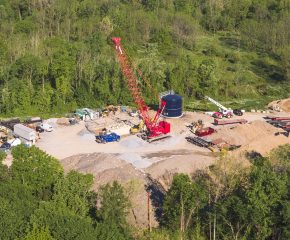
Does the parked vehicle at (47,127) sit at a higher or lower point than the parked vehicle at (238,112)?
higher

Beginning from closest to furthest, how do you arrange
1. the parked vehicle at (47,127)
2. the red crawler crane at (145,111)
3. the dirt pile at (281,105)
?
1. the red crawler crane at (145,111)
2. the parked vehicle at (47,127)
3. the dirt pile at (281,105)

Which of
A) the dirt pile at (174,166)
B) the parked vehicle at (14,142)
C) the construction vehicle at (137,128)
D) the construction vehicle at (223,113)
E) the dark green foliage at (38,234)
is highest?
the dark green foliage at (38,234)

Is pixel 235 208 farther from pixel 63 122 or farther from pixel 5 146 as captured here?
pixel 63 122

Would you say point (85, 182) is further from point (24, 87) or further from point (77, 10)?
point (77, 10)

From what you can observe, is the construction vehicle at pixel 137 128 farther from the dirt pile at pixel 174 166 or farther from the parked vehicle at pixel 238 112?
the parked vehicle at pixel 238 112

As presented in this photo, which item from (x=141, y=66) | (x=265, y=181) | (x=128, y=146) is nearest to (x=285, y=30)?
(x=141, y=66)

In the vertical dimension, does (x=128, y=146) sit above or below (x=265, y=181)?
below

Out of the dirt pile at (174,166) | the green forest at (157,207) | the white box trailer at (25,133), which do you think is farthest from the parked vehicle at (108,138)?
the green forest at (157,207)
